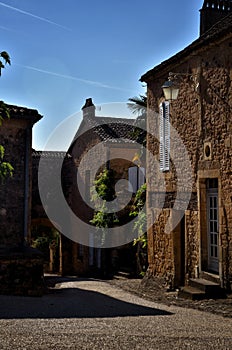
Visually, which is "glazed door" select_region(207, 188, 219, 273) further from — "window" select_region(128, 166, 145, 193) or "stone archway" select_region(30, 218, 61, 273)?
"stone archway" select_region(30, 218, 61, 273)

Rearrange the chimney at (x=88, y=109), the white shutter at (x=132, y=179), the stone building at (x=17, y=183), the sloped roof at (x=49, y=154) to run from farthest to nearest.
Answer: the chimney at (x=88, y=109) → the sloped roof at (x=49, y=154) → the white shutter at (x=132, y=179) → the stone building at (x=17, y=183)

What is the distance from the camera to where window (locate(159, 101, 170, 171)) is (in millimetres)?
13180

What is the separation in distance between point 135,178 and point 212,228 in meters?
9.54

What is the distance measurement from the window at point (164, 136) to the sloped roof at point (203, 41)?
101cm

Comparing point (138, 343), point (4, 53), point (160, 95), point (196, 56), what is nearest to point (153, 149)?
point (160, 95)

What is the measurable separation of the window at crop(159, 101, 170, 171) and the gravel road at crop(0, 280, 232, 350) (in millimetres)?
3831

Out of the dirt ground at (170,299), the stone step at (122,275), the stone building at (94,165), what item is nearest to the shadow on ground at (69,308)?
the dirt ground at (170,299)

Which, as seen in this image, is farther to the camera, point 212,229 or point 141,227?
point 141,227

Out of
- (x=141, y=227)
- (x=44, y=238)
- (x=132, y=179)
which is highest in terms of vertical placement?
(x=132, y=179)

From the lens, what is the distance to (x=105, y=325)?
7.38 meters

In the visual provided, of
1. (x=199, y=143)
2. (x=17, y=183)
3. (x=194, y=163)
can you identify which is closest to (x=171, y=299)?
(x=194, y=163)

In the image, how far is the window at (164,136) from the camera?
1318 centimetres

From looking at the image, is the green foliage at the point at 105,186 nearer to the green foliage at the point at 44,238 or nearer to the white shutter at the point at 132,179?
the white shutter at the point at 132,179

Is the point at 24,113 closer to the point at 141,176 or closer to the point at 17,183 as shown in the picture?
the point at 17,183
